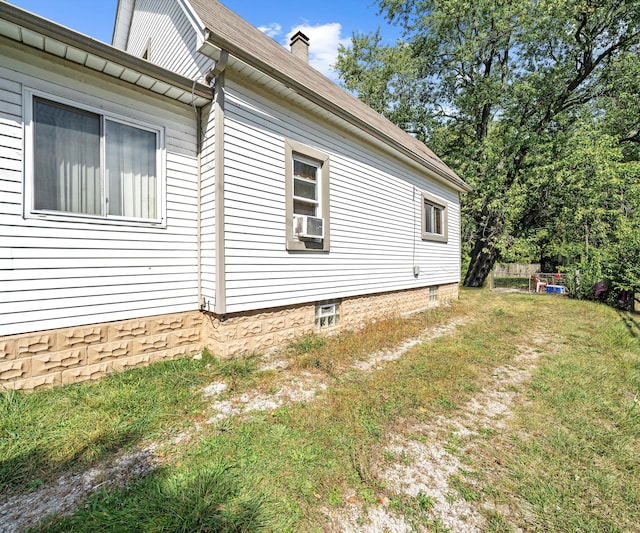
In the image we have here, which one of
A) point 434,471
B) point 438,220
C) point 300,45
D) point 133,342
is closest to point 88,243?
point 133,342

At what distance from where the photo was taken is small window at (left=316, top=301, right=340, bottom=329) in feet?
19.8

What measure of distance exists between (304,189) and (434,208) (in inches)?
243

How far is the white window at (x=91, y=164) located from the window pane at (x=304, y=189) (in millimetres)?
2268

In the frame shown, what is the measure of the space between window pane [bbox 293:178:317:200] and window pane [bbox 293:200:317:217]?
14 centimetres

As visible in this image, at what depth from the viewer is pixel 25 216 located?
324 centimetres

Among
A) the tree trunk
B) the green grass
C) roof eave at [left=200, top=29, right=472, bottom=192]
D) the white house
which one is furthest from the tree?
the green grass

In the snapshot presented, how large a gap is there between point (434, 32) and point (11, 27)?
57.6ft

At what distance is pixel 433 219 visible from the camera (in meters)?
10.1

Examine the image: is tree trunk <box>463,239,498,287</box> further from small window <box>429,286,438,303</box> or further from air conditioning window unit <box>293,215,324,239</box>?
air conditioning window unit <box>293,215,324,239</box>

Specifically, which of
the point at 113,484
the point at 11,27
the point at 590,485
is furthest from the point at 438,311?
the point at 11,27

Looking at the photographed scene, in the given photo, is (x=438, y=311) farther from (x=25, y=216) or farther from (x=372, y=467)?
(x=25, y=216)

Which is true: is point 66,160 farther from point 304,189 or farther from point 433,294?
point 433,294

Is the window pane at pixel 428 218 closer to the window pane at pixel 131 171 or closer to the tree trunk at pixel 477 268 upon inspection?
the tree trunk at pixel 477 268

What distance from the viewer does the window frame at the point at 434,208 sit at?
30.6 ft
